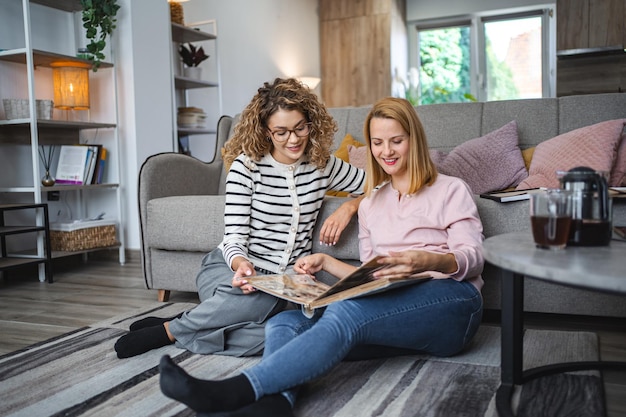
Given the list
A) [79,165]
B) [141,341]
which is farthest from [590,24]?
[141,341]

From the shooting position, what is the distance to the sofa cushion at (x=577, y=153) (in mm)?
2096

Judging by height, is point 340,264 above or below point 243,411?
above

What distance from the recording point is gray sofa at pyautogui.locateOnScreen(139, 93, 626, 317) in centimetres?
210

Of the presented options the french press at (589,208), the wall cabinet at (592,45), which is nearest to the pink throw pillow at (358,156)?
the french press at (589,208)

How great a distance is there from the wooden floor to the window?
4.46m

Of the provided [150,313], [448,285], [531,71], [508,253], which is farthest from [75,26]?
[531,71]

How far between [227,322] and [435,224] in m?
Answer: 0.63

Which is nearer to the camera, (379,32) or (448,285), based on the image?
(448,285)

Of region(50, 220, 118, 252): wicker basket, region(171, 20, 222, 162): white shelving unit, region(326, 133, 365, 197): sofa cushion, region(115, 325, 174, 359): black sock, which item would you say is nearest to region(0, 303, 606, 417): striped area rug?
region(115, 325, 174, 359): black sock

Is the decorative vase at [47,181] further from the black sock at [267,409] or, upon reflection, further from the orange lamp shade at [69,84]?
the black sock at [267,409]

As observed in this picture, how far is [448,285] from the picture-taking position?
143 cm

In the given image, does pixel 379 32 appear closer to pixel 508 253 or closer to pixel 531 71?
pixel 531 71

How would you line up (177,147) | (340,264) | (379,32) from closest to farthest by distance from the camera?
1. (340,264)
2. (177,147)
3. (379,32)

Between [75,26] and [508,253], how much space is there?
347 cm
